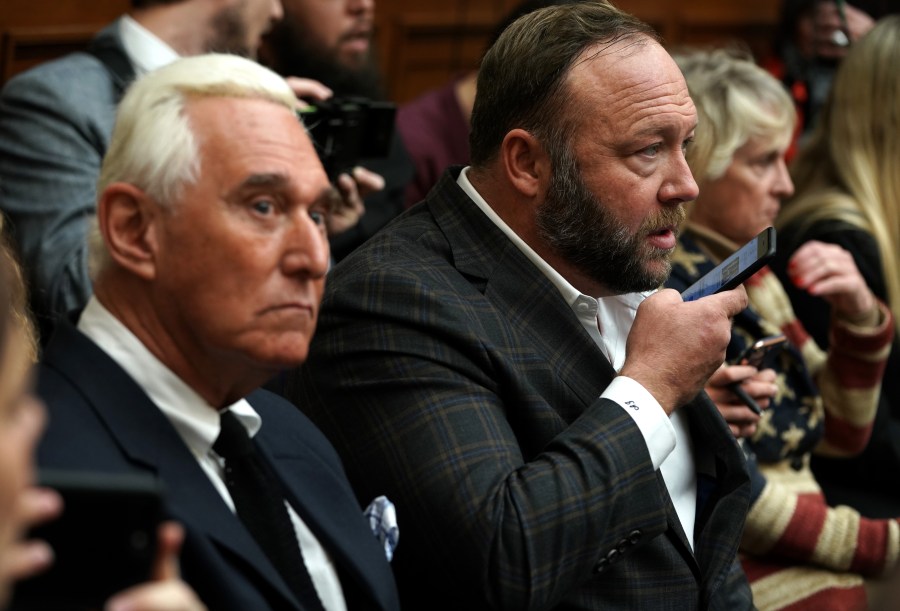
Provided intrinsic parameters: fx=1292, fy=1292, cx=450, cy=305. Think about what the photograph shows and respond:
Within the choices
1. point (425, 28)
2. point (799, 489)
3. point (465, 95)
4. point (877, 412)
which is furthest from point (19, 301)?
point (425, 28)

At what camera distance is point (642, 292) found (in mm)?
2305

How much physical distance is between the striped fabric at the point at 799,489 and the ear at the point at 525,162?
65 centimetres

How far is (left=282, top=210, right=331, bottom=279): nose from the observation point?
1.57 metres

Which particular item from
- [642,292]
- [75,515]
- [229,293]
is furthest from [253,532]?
[642,292]

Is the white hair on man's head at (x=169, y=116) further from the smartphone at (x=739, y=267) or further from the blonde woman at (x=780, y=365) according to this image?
the blonde woman at (x=780, y=365)

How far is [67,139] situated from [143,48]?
0.35 metres

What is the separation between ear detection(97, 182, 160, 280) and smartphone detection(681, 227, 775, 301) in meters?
0.95

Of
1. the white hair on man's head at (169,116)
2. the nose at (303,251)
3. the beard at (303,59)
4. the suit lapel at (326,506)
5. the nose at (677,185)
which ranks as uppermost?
the white hair on man's head at (169,116)

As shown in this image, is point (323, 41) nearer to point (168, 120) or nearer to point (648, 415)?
point (648, 415)

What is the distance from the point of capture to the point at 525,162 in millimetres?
2236

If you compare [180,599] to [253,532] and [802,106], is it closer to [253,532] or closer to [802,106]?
[253,532]

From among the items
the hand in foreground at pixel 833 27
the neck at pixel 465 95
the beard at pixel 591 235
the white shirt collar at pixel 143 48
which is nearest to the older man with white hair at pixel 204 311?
the beard at pixel 591 235

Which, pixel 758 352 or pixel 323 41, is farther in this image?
pixel 323 41

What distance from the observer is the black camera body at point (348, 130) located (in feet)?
9.82
